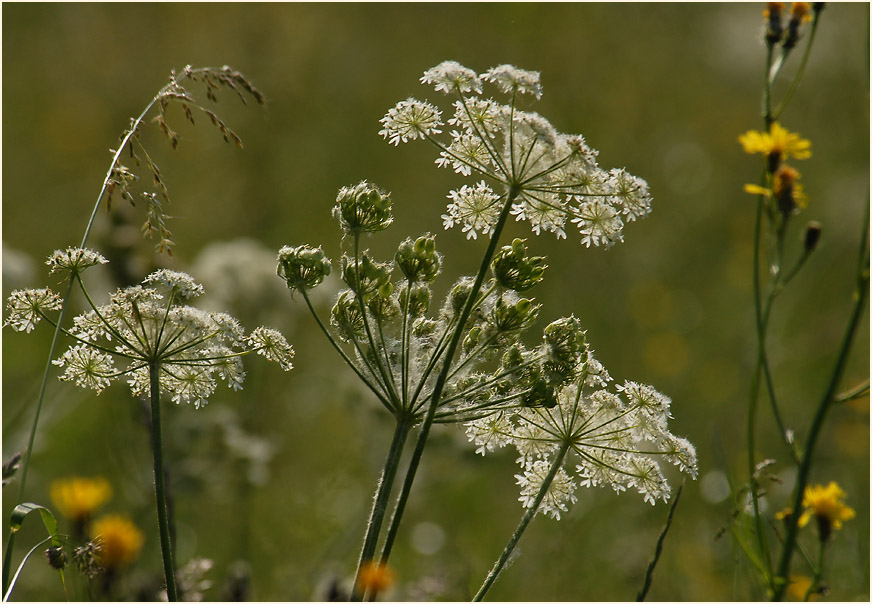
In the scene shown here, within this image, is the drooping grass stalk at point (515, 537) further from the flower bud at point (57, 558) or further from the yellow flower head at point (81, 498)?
the yellow flower head at point (81, 498)

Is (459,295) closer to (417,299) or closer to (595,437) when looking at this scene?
(417,299)

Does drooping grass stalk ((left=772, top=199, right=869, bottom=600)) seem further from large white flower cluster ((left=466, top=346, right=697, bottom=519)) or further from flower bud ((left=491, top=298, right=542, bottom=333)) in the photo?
flower bud ((left=491, top=298, right=542, bottom=333))

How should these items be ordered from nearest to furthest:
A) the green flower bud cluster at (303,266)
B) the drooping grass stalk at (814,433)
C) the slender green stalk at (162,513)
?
the slender green stalk at (162,513) → the green flower bud cluster at (303,266) → the drooping grass stalk at (814,433)

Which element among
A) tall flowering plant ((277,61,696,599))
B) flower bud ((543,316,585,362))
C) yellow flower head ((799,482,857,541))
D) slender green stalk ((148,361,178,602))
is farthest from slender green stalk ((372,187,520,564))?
yellow flower head ((799,482,857,541))

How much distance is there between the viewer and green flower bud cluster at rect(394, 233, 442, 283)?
278 centimetres

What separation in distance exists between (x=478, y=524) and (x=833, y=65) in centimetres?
923

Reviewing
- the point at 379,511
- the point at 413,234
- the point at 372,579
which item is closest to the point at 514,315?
the point at 379,511

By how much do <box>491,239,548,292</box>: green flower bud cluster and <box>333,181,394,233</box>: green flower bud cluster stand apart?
41 cm

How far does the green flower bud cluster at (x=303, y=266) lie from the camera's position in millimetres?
2746

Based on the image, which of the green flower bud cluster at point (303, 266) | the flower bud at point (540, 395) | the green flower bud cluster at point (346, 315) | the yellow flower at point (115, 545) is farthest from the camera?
the yellow flower at point (115, 545)

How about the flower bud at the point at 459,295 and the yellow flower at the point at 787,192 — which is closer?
the flower bud at the point at 459,295

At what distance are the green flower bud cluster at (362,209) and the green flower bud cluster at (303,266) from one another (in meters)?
0.15

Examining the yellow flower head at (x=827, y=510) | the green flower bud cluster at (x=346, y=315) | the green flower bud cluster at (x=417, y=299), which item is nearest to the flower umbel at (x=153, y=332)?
the green flower bud cluster at (x=346, y=315)

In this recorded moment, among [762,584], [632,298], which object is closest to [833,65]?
[632,298]
